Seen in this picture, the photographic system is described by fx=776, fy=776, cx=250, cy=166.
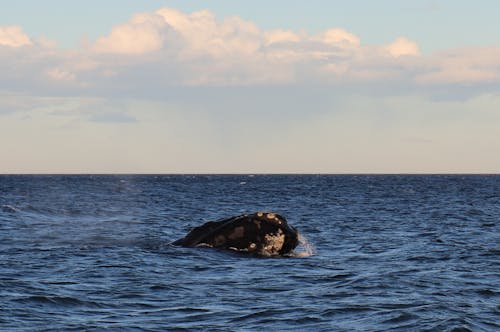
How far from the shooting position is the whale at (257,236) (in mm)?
25484

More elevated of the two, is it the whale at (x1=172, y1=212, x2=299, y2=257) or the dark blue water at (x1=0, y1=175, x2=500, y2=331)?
the whale at (x1=172, y1=212, x2=299, y2=257)

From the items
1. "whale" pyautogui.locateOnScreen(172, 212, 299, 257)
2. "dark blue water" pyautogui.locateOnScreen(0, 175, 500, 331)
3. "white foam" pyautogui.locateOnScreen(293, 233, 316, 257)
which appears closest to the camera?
"dark blue water" pyautogui.locateOnScreen(0, 175, 500, 331)

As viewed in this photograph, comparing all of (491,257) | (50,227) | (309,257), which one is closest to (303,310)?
(309,257)

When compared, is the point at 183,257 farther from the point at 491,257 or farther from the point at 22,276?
the point at 491,257

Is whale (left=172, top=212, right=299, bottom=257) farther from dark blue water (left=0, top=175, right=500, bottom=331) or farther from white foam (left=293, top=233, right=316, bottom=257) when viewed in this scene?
dark blue water (left=0, top=175, right=500, bottom=331)

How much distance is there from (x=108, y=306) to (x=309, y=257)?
34.7 feet

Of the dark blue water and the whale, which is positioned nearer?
the dark blue water

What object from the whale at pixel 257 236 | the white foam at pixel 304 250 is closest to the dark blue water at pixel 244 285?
the white foam at pixel 304 250

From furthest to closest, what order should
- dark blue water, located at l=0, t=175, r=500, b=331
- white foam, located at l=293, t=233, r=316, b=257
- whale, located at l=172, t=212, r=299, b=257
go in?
white foam, located at l=293, t=233, r=316, b=257 < whale, located at l=172, t=212, r=299, b=257 < dark blue water, located at l=0, t=175, r=500, b=331

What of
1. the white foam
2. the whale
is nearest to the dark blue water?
the white foam

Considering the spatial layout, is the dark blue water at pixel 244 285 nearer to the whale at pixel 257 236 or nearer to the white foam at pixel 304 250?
the white foam at pixel 304 250

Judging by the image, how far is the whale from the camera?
25484mm

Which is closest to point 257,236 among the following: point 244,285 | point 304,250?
point 304,250

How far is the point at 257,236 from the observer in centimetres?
2561
